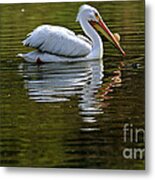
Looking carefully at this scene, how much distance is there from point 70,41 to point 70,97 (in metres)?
0.21

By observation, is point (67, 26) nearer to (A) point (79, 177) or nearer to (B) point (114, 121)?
(B) point (114, 121)

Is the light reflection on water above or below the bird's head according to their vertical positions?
below

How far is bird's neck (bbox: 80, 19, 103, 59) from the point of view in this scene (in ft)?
5.97

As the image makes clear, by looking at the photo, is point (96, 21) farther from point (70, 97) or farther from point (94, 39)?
point (70, 97)

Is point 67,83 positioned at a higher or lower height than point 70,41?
lower

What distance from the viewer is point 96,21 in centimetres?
182

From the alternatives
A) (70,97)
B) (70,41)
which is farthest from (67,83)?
(70,41)

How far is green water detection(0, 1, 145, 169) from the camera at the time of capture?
1789 millimetres

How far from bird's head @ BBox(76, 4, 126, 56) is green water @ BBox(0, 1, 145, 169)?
0.6 inches

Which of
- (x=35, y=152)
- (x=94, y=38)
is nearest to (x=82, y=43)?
(x=94, y=38)

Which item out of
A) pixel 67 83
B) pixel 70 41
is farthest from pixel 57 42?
pixel 67 83

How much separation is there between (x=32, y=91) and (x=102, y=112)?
0.89 ft

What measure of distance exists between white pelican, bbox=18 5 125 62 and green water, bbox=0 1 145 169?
0.07ft

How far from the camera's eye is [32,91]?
1.85 metres
